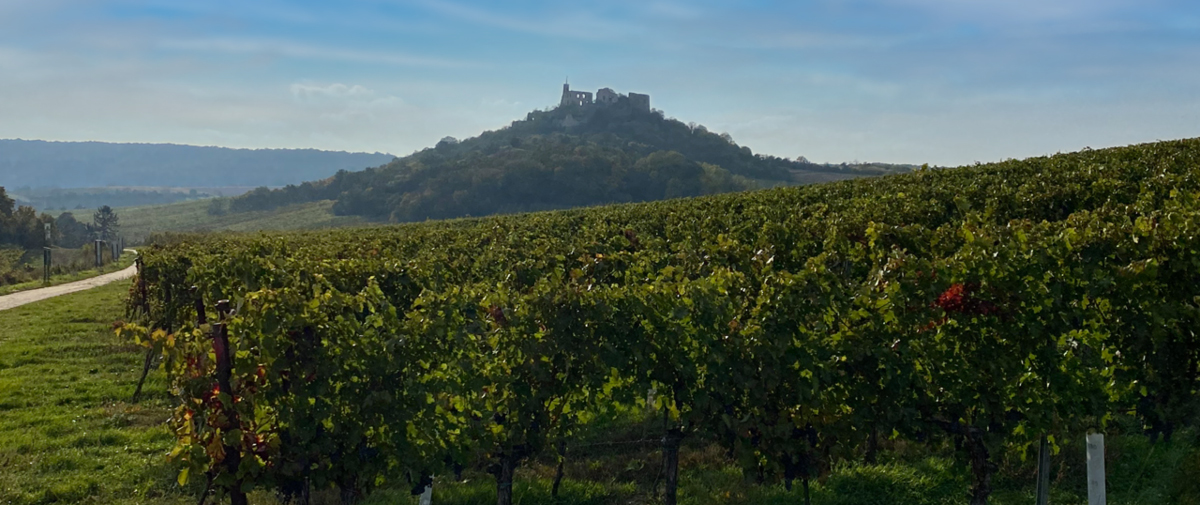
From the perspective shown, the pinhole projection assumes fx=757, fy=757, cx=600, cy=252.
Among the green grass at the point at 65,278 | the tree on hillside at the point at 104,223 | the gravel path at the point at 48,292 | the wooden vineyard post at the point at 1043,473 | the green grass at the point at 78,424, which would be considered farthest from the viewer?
the tree on hillside at the point at 104,223

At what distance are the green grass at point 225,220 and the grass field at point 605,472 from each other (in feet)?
333

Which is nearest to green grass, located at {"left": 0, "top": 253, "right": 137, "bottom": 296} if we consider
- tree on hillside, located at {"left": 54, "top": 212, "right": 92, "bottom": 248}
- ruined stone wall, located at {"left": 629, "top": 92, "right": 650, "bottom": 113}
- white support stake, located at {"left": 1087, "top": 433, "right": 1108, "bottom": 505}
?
white support stake, located at {"left": 1087, "top": 433, "right": 1108, "bottom": 505}

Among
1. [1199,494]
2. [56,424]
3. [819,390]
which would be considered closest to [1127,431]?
[1199,494]

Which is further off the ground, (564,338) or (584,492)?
(564,338)

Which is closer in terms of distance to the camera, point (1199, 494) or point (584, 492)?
point (1199, 494)

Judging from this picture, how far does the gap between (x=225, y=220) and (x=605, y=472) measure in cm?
16075

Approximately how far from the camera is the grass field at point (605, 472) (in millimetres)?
7562

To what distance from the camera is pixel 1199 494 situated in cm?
694

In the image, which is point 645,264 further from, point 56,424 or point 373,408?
point 56,424

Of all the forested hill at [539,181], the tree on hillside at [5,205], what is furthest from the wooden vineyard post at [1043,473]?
the forested hill at [539,181]

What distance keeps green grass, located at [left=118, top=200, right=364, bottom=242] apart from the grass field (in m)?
102

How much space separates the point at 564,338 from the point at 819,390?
2.08 m

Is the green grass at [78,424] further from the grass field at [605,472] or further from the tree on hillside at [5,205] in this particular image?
the tree on hillside at [5,205]

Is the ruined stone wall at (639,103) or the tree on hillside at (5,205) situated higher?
the ruined stone wall at (639,103)
